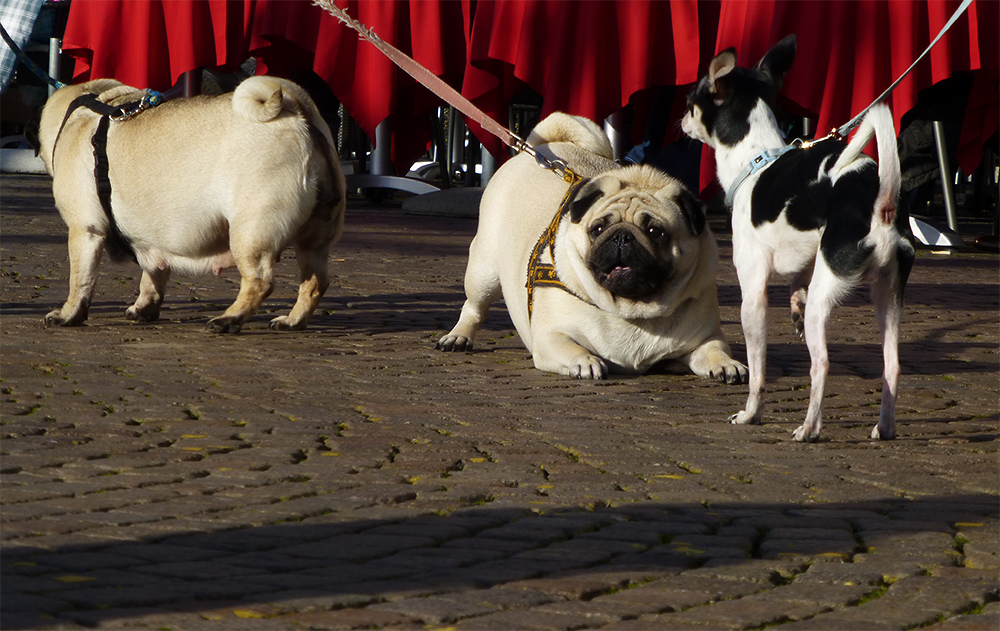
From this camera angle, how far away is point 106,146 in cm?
677

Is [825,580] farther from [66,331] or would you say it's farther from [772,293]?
[772,293]

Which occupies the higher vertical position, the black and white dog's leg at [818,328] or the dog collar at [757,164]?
the dog collar at [757,164]

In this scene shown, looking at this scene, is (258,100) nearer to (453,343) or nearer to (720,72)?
(453,343)

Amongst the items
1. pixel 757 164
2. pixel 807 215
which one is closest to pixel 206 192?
pixel 757 164

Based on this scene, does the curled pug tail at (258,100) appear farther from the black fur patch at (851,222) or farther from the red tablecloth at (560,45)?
the red tablecloth at (560,45)

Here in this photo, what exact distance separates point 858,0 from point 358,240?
4.86m

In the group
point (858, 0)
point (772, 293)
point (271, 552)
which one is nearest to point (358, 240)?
point (772, 293)

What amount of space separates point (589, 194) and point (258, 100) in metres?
1.88

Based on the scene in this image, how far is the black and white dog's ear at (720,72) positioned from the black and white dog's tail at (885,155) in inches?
40.6

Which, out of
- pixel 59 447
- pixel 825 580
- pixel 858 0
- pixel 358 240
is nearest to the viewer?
pixel 825 580

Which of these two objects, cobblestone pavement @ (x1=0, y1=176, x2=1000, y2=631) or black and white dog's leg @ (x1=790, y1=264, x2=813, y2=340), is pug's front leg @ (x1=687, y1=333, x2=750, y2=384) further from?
black and white dog's leg @ (x1=790, y1=264, x2=813, y2=340)

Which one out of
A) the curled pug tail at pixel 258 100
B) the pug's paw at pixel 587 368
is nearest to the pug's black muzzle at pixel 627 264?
the pug's paw at pixel 587 368

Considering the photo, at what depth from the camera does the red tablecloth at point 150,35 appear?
11.3m

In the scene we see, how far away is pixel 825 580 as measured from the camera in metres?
2.96
